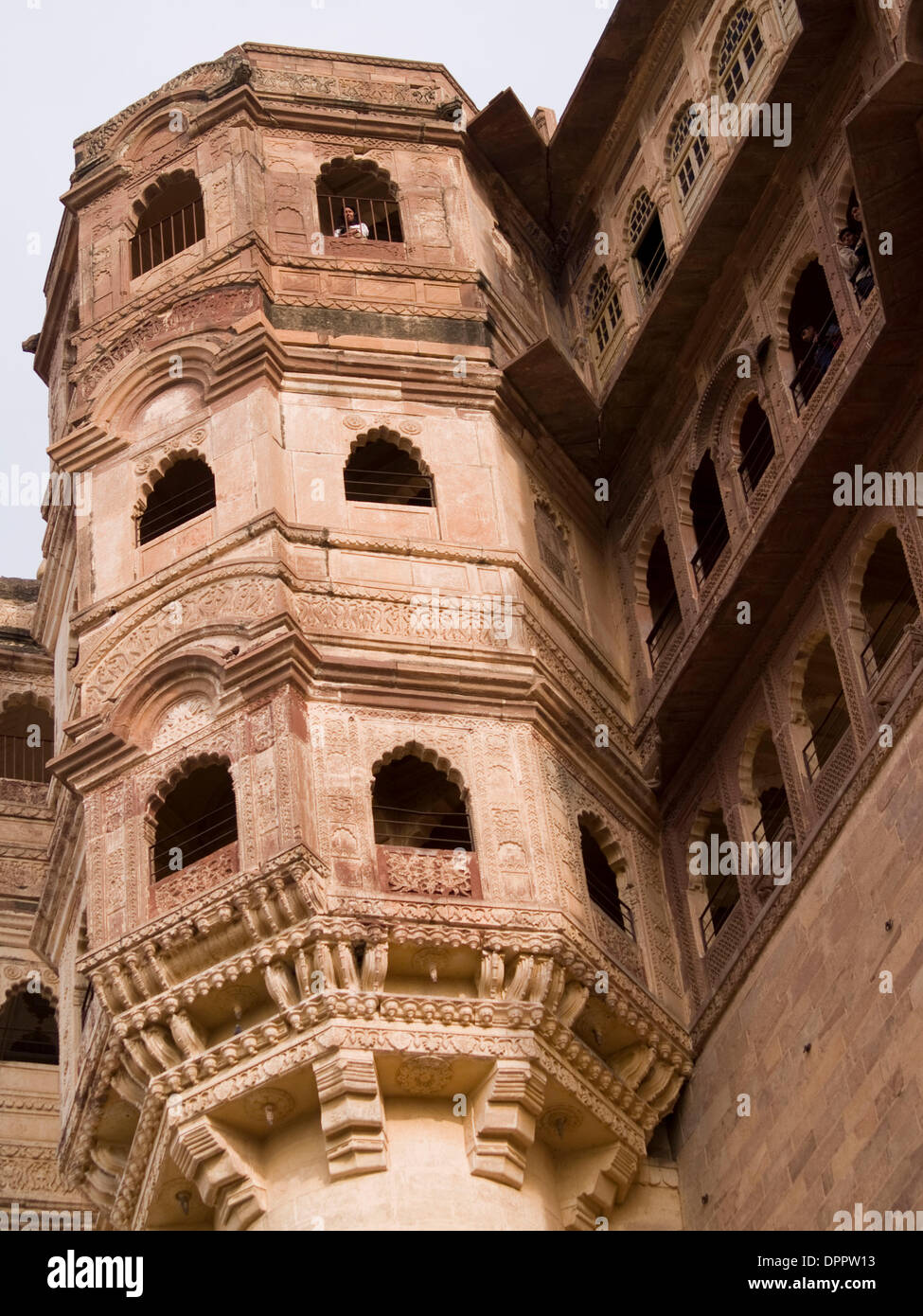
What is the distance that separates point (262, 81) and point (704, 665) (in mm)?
7363

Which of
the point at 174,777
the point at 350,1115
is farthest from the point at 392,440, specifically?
the point at 350,1115

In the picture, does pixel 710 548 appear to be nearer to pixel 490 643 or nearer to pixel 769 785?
pixel 769 785

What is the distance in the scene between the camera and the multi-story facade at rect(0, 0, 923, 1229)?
53.0 feet

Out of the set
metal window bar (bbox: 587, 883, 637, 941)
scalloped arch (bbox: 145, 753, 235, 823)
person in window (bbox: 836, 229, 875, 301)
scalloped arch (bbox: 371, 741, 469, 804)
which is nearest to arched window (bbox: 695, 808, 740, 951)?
metal window bar (bbox: 587, 883, 637, 941)

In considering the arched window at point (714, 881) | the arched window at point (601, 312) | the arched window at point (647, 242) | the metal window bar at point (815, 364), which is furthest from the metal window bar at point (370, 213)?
the arched window at point (714, 881)

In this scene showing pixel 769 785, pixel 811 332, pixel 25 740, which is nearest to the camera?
pixel 811 332

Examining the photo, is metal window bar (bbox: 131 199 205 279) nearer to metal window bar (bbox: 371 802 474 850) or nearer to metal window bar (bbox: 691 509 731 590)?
metal window bar (bbox: 691 509 731 590)

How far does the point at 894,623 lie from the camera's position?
18.6 meters

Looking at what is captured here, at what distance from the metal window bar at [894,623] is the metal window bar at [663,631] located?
1.82 metres

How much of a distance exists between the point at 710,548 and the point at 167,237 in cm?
566

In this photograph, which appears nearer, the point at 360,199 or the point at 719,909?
the point at 719,909

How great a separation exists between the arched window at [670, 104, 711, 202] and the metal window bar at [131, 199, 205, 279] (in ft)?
13.0

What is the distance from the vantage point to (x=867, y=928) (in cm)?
1589

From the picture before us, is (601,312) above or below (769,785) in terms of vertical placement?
above
